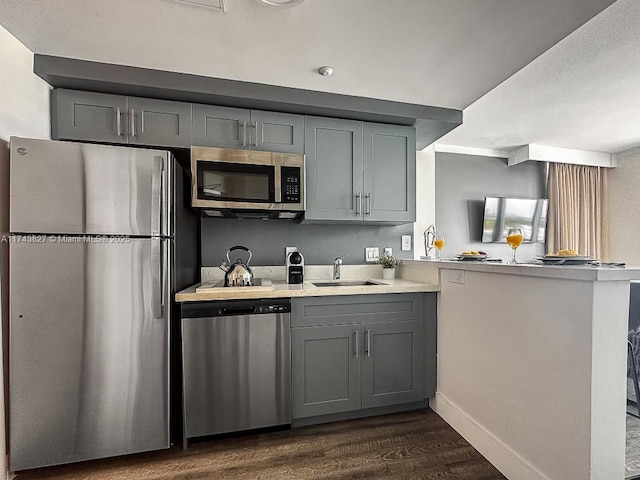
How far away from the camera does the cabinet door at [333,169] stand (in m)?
2.35

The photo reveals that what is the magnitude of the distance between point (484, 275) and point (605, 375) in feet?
2.30

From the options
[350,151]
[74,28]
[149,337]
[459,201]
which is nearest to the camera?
[74,28]

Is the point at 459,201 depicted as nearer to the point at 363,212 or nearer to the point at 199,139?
the point at 363,212

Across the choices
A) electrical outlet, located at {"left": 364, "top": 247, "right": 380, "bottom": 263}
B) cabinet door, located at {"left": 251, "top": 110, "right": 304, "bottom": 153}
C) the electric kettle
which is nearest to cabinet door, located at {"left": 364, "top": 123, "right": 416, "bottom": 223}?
electrical outlet, located at {"left": 364, "top": 247, "right": 380, "bottom": 263}

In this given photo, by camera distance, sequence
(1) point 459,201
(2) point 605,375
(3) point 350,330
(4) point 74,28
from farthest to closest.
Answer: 1. (1) point 459,201
2. (3) point 350,330
3. (4) point 74,28
4. (2) point 605,375

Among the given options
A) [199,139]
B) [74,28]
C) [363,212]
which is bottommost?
[363,212]

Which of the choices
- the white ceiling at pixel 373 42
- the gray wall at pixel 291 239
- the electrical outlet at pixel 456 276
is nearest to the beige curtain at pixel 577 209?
the white ceiling at pixel 373 42

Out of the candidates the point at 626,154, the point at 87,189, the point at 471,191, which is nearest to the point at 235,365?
the point at 87,189

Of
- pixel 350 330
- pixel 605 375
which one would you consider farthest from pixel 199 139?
pixel 605 375

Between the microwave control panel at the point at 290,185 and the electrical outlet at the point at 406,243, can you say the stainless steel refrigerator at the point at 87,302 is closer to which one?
the microwave control panel at the point at 290,185

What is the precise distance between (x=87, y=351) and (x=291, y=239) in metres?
1.55

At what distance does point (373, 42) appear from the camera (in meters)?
1.69

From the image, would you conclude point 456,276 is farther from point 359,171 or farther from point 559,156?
point 559,156

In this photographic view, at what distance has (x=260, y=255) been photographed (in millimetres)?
2611
